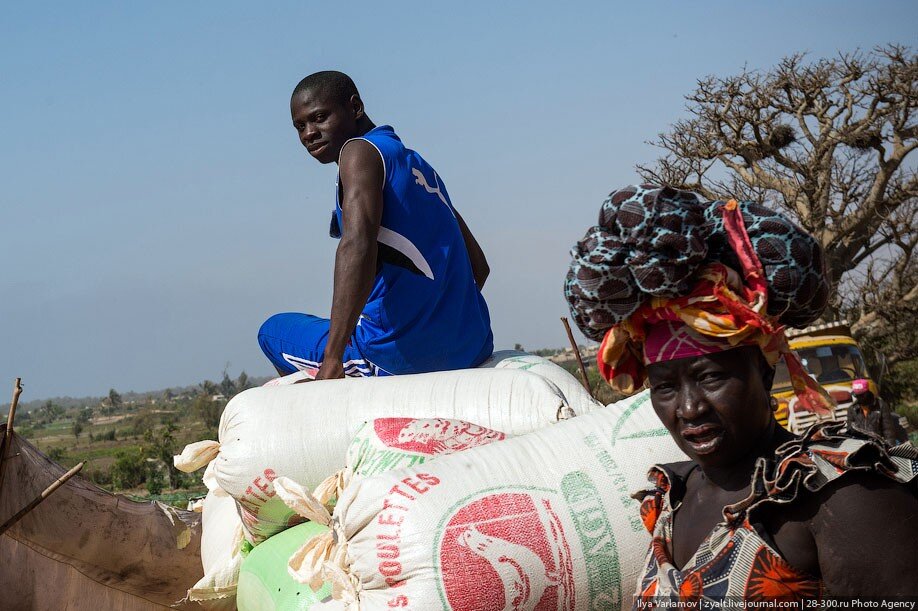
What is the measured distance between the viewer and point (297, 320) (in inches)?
141

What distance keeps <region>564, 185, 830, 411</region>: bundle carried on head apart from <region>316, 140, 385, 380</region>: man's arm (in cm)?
151

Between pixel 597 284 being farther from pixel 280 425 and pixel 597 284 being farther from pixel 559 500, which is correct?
pixel 280 425

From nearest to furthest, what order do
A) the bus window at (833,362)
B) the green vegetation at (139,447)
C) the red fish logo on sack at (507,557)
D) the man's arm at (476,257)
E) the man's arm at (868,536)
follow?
the man's arm at (868,536), the red fish logo on sack at (507,557), the man's arm at (476,257), the bus window at (833,362), the green vegetation at (139,447)

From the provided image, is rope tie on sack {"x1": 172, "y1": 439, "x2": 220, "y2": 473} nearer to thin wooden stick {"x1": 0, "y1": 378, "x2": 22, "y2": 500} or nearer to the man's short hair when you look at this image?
thin wooden stick {"x1": 0, "y1": 378, "x2": 22, "y2": 500}

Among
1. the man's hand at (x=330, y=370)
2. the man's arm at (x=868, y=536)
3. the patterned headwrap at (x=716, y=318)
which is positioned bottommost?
the man's arm at (x=868, y=536)

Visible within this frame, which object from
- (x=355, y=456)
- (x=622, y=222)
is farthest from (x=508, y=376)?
(x=622, y=222)

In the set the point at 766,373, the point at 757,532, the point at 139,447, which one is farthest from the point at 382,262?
the point at 139,447

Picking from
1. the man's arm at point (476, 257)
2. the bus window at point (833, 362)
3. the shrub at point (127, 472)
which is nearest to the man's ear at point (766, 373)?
the man's arm at point (476, 257)

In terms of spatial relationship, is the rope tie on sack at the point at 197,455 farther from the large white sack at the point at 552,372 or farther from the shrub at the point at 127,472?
the shrub at the point at 127,472

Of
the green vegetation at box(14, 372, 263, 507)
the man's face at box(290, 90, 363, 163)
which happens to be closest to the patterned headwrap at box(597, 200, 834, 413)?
the man's face at box(290, 90, 363, 163)

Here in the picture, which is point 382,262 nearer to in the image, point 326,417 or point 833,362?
point 326,417

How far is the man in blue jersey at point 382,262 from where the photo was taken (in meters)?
3.02

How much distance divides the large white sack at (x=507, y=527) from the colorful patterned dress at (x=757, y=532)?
17.3 inches

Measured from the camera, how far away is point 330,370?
9.75ft
